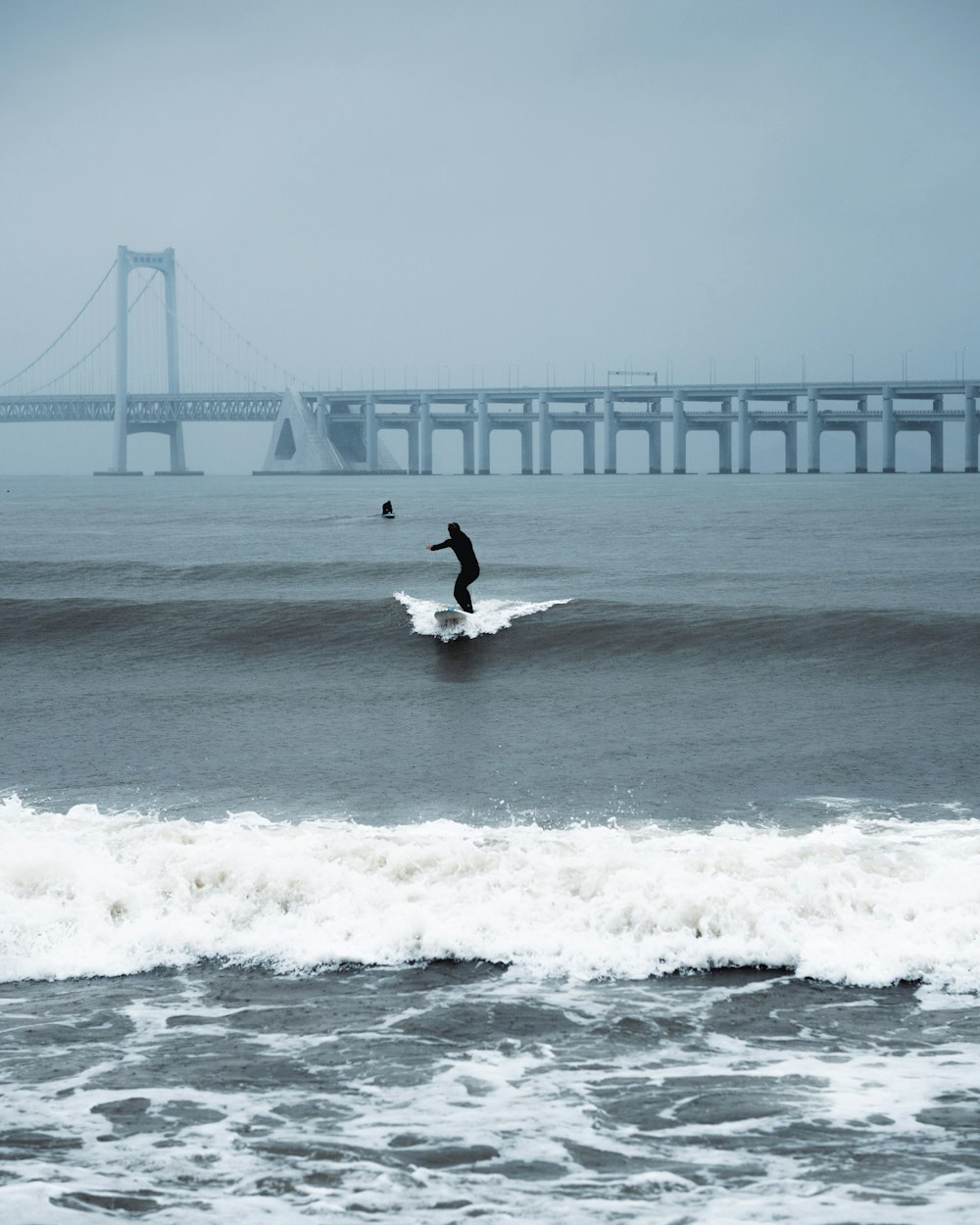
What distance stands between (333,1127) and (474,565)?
43.1ft

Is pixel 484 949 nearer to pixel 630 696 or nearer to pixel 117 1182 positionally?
pixel 117 1182

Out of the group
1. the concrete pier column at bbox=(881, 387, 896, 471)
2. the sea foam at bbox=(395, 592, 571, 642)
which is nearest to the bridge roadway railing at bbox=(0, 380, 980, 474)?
the concrete pier column at bbox=(881, 387, 896, 471)

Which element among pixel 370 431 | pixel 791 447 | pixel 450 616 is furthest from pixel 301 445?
pixel 450 616

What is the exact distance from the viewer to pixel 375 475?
173 m

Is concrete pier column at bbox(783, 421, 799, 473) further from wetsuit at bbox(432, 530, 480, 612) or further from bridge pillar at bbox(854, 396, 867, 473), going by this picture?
wetsuit at bbox(432, 530, 480, 612)

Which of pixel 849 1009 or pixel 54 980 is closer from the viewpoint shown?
pixel 849 1009

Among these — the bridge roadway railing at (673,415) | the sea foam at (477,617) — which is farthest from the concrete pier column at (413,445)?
the sea foam at (477,617)

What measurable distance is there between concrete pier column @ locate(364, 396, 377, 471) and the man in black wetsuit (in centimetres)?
13881

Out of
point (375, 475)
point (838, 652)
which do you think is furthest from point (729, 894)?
point (375, 475)

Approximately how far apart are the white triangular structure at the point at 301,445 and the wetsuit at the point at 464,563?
131 m

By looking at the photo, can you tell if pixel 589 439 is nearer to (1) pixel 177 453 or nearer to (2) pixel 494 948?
(1) pixel 177 453

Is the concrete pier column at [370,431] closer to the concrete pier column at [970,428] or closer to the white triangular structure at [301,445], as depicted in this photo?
the white triangular structure at [301,445]

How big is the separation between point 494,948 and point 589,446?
167 meters

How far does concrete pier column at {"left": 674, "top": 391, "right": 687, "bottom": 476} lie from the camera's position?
15738 centimetres
